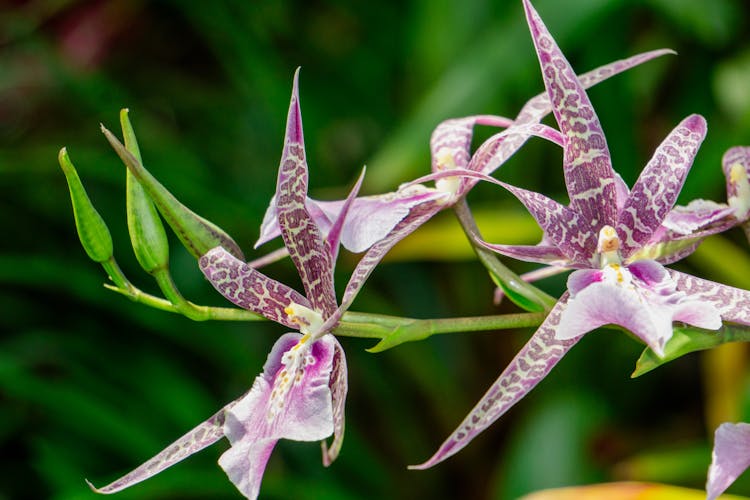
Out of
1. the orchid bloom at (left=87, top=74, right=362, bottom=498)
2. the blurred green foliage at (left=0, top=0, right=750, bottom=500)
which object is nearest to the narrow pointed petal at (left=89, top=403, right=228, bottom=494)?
the orchid bloom at (left=87, top=74, right=362, bottom=498)

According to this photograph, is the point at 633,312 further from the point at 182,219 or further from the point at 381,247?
Result: the point at 182,219

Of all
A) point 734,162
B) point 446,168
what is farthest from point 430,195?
point 734,162

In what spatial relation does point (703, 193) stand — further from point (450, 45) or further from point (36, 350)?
point (36, 350)

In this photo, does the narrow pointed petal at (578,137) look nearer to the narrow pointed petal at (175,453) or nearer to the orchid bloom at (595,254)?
the orchid bloom at (595,254)

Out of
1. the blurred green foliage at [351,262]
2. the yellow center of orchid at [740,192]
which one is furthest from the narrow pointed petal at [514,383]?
the blurred green foliage at [351,262]

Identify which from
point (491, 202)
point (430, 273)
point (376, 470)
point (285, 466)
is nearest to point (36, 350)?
point (285, 466)

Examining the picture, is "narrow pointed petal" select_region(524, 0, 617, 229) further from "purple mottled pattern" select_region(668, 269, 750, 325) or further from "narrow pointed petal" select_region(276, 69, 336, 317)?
"narrow pointed petal" select_region(276, 69, 336, 317)
